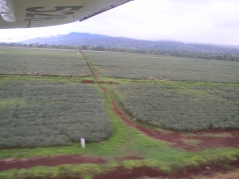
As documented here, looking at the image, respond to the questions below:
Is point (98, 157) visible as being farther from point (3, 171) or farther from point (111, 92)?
point (111, 92)

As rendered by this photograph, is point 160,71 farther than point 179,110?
Yes

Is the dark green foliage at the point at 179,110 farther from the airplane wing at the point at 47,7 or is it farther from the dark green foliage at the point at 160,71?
the dark green foliage at the point at 160,71

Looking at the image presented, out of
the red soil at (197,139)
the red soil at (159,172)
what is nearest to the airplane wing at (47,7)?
the red soil at (159,172)

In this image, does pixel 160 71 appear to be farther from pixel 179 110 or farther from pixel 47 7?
pixel 47 7

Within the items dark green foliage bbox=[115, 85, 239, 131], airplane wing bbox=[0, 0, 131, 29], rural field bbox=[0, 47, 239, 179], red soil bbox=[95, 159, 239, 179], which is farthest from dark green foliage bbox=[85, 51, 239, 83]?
airplane wing bbox=[0, 0, 131, 29]

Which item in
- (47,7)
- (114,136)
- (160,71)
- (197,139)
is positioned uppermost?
(47,7)

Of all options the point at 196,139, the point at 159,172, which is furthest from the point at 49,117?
the point at 196,139
